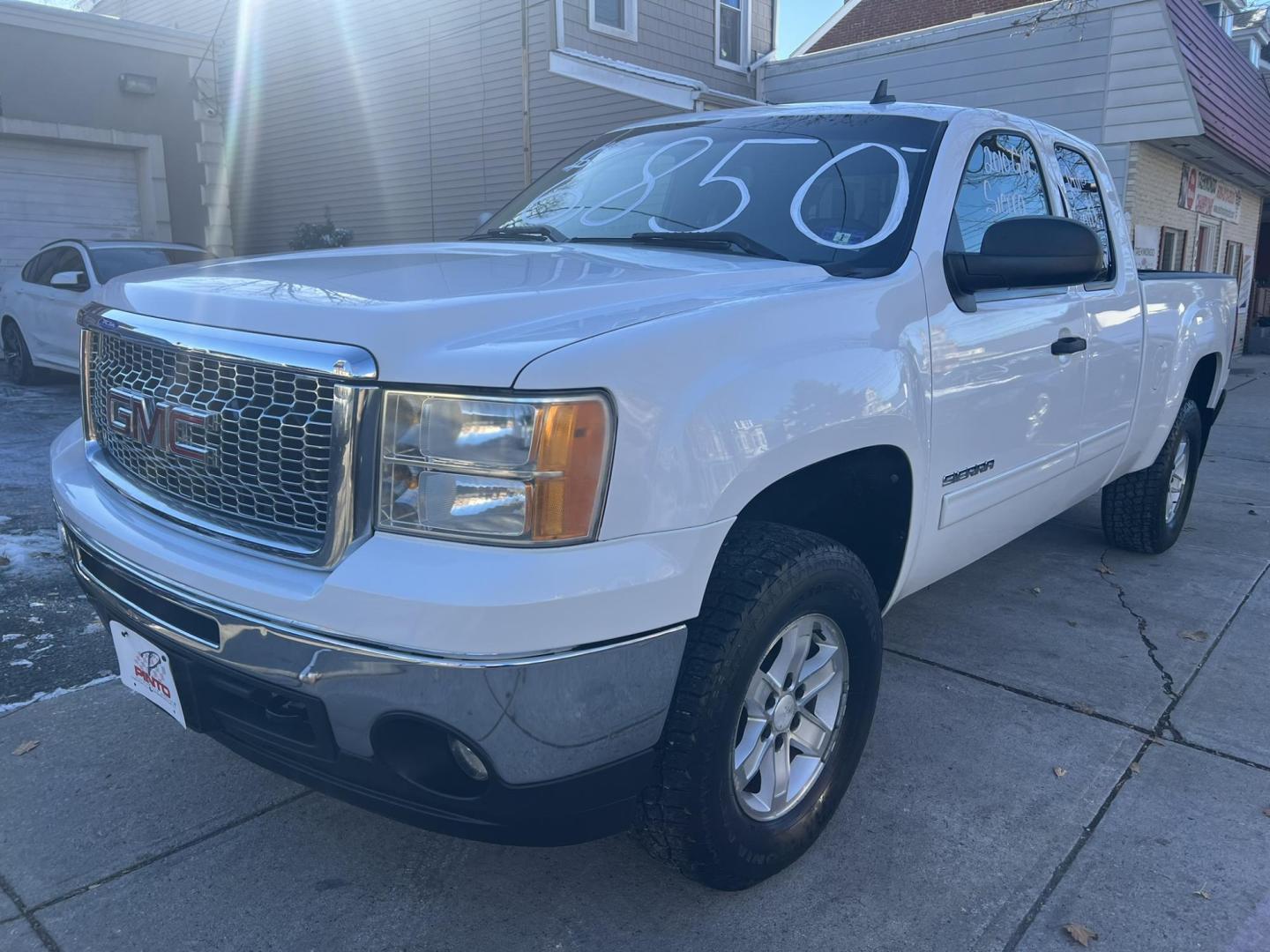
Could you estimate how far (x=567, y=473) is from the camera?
1793 mm

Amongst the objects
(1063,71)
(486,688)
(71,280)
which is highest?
(1063,71)

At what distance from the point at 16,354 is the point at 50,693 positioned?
842 centimetres

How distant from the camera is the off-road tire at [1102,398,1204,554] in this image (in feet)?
15.9

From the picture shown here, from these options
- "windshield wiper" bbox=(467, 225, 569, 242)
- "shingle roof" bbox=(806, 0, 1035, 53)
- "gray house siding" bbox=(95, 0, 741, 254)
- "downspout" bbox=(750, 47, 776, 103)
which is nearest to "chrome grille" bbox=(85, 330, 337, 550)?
"windshield wiper" bbox=(467, 225, 569, 242)

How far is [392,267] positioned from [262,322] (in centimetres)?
53

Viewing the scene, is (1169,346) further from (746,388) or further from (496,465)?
(496,465)

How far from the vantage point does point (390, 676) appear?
1786 mm

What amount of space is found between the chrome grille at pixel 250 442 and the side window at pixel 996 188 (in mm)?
2001

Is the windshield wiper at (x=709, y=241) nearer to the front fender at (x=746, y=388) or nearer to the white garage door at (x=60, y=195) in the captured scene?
the front fender at (x=746, y=388)

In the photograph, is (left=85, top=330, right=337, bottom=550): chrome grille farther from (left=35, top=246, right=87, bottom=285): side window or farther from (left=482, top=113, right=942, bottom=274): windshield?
(left=35, top=246, right=87, bottom=285): side window

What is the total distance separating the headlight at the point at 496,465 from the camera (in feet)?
5.87

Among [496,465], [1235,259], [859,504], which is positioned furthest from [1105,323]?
[1235,259]

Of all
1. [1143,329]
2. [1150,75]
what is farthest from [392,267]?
[1150,75]

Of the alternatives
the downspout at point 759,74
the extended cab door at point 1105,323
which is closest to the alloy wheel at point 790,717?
the extended cab door at point 1105,323
